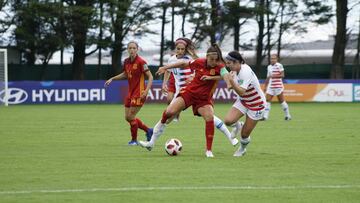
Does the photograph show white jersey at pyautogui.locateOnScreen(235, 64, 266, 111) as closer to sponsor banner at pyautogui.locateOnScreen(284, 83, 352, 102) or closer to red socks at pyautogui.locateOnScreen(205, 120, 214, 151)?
red socks at pyautogui.locateOnScreen(205, 120, 214, 151)

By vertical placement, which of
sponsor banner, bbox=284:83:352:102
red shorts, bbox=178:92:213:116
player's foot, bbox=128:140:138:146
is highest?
red shorts, bbox=178:92:213:116

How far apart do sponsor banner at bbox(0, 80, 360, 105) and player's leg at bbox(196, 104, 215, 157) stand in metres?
26.5

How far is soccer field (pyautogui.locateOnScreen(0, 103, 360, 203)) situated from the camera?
9.31 metres

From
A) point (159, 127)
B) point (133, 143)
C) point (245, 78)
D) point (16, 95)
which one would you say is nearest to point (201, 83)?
point (245, 78)

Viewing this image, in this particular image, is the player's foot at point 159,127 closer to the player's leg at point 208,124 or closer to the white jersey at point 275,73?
the player's leg at point 208,124

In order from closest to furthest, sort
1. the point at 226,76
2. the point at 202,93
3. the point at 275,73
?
the point at 226,76, the point at 202,93, the point at 275,73

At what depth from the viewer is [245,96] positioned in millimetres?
13750

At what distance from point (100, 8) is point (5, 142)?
35.9 meters

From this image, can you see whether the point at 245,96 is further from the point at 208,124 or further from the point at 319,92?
the point at 319,92

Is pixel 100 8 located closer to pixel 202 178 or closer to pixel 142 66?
pixel 142 66

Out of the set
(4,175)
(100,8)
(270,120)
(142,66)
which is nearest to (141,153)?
(142,66)

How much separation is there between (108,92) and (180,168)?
29.5m

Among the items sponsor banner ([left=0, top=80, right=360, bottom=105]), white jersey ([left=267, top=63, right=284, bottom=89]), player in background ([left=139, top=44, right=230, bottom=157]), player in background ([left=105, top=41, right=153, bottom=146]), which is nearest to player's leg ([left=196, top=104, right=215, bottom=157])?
player in background ([left=139, top=44, right=230, bottom=157])

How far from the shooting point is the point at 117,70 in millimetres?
54250
